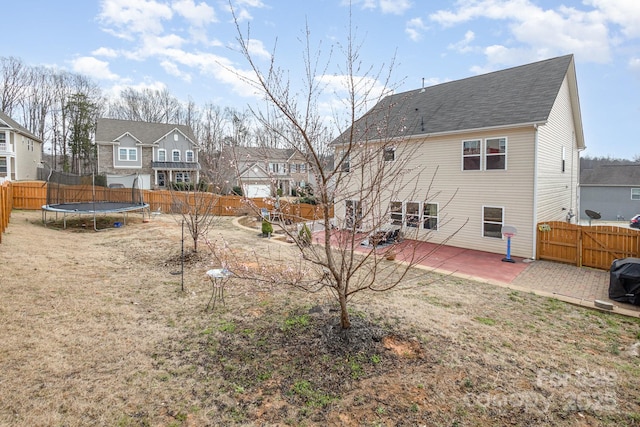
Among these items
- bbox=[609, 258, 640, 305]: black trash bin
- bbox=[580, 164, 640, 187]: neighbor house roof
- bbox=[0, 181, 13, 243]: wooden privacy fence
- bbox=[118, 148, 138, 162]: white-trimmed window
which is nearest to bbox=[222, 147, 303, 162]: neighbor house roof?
bbox=[609, 258, 640, 305]: black trash bin

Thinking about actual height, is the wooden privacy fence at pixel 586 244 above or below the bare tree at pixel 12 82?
below

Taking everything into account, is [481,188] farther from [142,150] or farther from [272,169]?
[142,150]

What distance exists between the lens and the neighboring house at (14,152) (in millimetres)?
25094

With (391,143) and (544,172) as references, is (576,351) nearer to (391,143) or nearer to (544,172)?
(391,143)

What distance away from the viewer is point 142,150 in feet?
107

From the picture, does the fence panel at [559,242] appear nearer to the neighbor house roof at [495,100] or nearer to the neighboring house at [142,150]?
the neighbor house roof at [495,100]

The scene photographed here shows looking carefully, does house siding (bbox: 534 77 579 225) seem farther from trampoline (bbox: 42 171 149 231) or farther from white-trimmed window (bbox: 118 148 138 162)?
white-trimmed window (bbox: 118 148 138 162)

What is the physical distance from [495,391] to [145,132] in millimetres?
37081

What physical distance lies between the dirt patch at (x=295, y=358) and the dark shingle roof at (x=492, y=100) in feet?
22.6

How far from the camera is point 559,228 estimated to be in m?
10.5

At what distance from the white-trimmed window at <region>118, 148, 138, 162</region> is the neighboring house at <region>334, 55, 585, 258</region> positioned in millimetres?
28130

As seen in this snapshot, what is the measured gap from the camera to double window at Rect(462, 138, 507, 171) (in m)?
11.4

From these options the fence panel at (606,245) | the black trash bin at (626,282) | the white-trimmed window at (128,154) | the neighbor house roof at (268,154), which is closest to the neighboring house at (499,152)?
the fence panel at (606,245)

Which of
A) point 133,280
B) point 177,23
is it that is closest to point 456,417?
point 133,280
